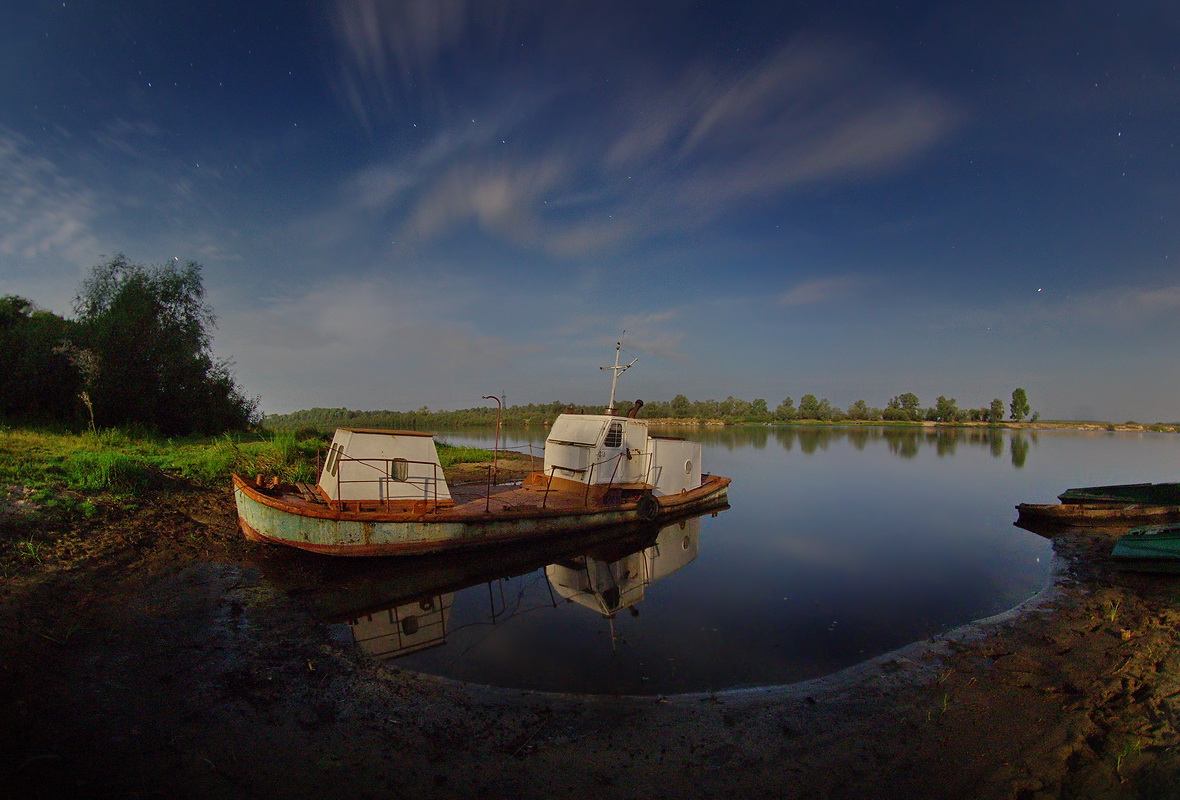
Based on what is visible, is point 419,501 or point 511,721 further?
point 419,501

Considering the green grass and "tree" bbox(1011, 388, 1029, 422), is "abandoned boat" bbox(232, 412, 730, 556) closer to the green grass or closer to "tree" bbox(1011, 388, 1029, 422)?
the green grass

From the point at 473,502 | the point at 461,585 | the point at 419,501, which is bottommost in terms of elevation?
the point at 461,585

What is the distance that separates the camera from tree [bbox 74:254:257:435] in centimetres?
2073

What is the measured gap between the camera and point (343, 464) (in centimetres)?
1052

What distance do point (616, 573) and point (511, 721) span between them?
248 inches

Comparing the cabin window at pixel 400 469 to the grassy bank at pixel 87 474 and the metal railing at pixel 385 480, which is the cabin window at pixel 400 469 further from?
the grassy bank at pixel 87 474

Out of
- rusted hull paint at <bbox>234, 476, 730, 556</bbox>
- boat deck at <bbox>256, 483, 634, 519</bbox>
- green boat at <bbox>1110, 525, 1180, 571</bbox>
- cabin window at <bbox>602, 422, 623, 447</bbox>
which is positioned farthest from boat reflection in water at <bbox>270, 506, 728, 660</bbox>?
green boat at <bbox>1110, 525, 1180, 571</bbox>

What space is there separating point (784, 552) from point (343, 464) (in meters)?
11.3

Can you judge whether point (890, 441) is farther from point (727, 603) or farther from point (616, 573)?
point (727, 603)

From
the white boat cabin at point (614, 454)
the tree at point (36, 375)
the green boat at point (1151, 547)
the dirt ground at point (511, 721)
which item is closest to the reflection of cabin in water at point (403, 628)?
the dirt ground at point (511, 721)

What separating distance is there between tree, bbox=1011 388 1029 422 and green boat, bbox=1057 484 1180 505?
129 meters

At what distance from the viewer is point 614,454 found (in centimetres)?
1523

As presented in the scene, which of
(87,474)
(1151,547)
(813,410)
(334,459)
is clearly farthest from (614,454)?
(813,410)

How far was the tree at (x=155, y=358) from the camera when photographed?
68.0 feet
